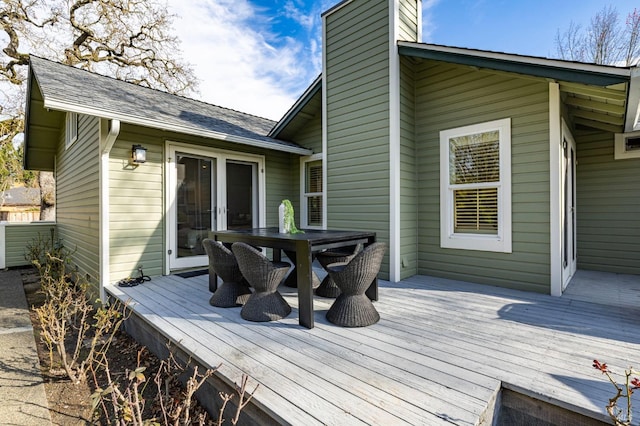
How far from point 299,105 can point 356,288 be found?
13.5 ft

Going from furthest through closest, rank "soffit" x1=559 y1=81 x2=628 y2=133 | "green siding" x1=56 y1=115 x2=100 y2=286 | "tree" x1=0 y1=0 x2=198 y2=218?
"tree" x1=0 y1=0 x2=198 y2=218, "green siding" x1=56 y1=115 x2=100 y2=286, "soffit" x1=559 y1=81 x2=628 y2=133

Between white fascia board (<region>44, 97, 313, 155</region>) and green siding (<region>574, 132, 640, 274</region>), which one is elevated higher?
white fascia board (<region>44, 97, 313, 155</region>)

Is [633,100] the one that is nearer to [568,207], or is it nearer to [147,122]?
[568,207]

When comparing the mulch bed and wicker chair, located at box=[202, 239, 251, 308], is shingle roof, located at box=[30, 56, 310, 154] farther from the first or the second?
the mulch bed

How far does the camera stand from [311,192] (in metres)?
6.42

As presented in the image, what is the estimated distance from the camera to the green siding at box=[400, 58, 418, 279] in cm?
450

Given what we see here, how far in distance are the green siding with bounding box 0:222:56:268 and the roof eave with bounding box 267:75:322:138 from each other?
6621 mm

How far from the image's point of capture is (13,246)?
7867 mm

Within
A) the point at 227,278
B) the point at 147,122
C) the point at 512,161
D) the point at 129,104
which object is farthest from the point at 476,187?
the point at 129,104

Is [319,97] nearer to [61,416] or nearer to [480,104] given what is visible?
[480,104]

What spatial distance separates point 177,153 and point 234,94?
423 inches

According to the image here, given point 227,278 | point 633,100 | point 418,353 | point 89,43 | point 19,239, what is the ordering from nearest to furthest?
point 418,353
point 633,100
point 227,278
point 19,239
point 89,43

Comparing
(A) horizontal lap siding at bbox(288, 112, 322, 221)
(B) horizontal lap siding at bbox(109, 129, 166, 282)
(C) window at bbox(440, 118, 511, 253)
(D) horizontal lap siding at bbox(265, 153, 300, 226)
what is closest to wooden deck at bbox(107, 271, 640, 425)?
(C) window at bbox(440, 118, 511, 253)

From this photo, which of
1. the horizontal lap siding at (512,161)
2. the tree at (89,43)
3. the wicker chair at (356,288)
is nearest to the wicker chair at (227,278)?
the wicker chair at (356,288)
